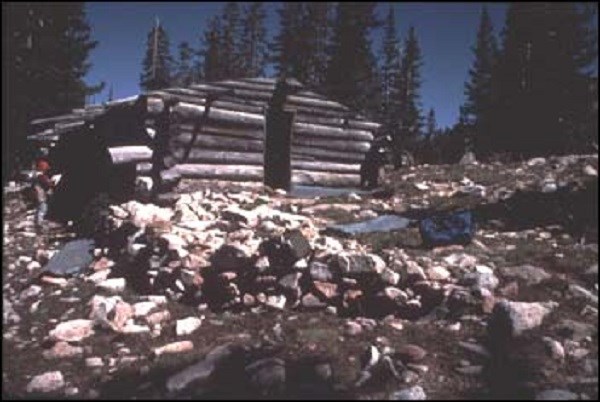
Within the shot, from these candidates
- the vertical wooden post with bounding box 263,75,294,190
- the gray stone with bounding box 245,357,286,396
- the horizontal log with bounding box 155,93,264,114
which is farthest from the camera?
the vertical wooden post with bounding box 263,75,294,190

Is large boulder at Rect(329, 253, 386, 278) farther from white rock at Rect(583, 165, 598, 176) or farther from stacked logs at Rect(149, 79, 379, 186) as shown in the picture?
white rock at Rect(583, 165, 598, 176)

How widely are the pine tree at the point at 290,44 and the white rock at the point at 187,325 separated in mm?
32364

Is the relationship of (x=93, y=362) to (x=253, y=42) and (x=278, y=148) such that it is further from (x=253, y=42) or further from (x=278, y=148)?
(x=253, y=42)

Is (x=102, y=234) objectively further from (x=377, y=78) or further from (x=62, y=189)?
(x=377, y=78)

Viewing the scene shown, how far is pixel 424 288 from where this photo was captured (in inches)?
301

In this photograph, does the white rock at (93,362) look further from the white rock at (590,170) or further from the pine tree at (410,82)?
the pine tree at (410,82)

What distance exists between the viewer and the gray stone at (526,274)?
8000 millimetres

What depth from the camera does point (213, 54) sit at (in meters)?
48.0

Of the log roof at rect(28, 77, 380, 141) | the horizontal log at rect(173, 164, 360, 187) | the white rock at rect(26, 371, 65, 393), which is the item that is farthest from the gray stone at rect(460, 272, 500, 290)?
the log roof at rect(28, 77, 380, 141)

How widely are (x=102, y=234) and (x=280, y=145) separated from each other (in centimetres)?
704

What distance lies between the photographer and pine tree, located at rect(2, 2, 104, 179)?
21.7m

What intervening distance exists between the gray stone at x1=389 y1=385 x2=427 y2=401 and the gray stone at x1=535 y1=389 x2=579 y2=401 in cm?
99

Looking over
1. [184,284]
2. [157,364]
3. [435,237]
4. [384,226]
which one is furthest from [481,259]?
[157,364]

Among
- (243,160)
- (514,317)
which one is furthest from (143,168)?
(514,317)
